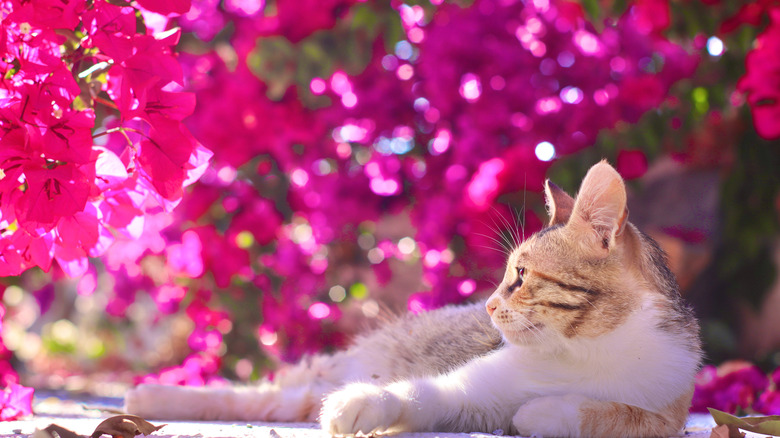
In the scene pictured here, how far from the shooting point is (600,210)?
1259 mm

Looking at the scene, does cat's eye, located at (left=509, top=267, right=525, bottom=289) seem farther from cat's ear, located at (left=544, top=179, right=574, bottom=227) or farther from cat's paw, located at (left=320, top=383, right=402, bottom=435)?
cat's paw, located at (left=320, top=383, right=402, bottom=435)

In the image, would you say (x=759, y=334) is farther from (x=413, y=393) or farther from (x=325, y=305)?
(x=413, y=393)

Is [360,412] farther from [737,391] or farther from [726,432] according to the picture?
[737,391]

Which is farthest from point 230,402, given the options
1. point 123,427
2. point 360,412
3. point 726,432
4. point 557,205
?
point 726,432

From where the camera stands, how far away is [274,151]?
2504 mm

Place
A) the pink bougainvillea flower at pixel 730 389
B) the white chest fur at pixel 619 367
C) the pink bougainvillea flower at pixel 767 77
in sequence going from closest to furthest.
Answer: the white chest fur at pixel 619 367
the pink bougainvillea flower at pixel 767 77
the pink bougainvillea flower at pixel 730 389

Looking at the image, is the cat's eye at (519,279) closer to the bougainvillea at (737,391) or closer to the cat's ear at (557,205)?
the cat's ear at (557,205)

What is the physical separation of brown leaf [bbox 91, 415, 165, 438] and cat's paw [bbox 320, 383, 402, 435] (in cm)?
30

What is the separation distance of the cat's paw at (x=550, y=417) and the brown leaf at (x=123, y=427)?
0.63 meters

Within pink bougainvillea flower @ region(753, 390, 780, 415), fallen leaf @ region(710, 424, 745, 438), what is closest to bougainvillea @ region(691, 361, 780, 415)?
pink bougainvillea flower @ region(753, 390, 780, 415)

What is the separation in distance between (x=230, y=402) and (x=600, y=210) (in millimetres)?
988

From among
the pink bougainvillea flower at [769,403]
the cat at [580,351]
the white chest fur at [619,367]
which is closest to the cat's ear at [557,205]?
the cat at [580,351]

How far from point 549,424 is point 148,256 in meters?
2.26

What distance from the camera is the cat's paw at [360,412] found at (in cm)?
107
